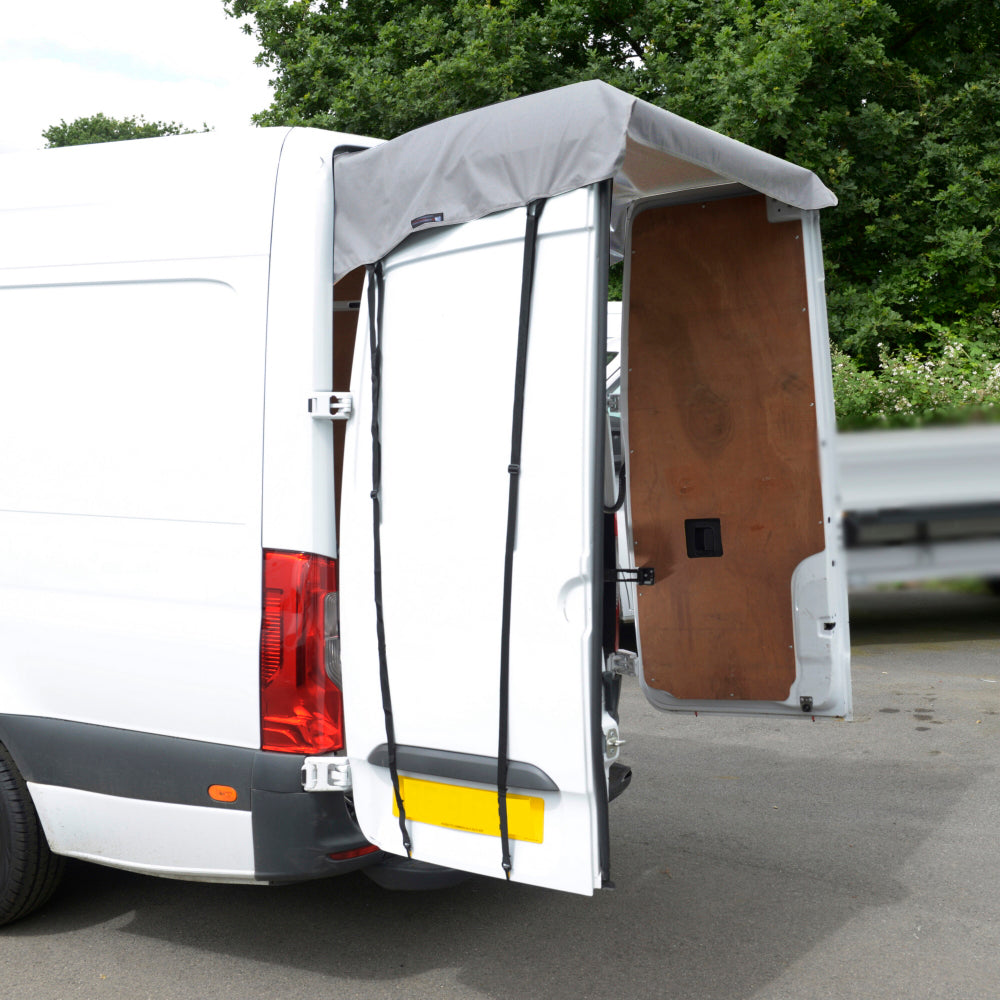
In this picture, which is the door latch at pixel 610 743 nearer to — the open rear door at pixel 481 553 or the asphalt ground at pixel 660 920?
the open rear door at pixel 481 553

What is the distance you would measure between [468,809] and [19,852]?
1.55m

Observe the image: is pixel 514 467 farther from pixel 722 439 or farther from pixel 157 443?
pixel 722 439

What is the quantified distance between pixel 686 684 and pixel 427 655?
1.78m

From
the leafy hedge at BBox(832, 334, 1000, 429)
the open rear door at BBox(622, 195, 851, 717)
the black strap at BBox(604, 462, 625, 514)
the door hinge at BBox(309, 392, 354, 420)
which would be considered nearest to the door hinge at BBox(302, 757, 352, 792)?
the door hinge at BBox(309, 392, 354, 420)

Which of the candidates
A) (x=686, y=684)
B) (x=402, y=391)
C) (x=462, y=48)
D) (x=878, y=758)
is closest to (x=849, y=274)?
(x=462, y=48)

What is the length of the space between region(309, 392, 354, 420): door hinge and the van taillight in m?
0.38

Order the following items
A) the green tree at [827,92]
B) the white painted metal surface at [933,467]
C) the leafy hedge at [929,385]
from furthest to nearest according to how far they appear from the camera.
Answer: the green tree at [827,92], the leafy hedge at [929,385], the white painted metal surface at [933,467]

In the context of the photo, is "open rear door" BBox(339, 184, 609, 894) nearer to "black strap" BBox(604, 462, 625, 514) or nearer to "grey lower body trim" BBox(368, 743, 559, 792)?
"grey lower body trim" BBox(368, 743, 559, 792)

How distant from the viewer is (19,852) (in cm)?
351

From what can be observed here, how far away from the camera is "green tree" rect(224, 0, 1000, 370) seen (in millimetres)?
12562

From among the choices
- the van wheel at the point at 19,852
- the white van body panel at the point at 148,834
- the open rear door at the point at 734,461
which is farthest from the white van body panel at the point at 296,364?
the open rear door at the point at 734,461

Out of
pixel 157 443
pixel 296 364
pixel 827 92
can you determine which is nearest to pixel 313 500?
pixel 296 364

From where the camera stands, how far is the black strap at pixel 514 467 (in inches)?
111

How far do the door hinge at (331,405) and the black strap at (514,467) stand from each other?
53 cm
